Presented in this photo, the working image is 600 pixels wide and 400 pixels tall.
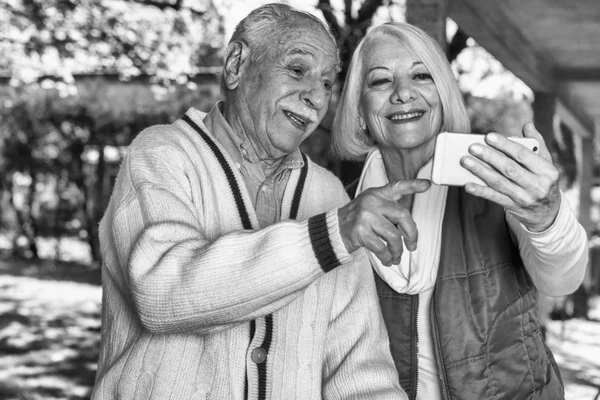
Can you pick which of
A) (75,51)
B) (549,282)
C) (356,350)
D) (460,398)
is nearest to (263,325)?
(356,350)

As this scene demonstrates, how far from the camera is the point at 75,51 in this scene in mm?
7465

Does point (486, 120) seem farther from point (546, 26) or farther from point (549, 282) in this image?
point (549, 282)

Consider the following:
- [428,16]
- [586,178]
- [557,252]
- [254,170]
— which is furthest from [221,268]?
[586,178]

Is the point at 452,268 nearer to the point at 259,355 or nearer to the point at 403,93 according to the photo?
the point at 403,93

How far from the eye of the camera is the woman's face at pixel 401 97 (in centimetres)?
234

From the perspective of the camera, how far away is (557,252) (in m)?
1.89

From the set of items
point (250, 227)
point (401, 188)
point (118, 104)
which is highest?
point (401, 188)

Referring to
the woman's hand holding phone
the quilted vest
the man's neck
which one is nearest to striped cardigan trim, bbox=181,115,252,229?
the man's neck

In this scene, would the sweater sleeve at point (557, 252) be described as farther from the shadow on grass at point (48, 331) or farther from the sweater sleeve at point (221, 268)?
the shadow on grass at point (48, 331)

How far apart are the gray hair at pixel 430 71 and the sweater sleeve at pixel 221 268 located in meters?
1.04

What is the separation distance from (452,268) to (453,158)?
63 centimetres

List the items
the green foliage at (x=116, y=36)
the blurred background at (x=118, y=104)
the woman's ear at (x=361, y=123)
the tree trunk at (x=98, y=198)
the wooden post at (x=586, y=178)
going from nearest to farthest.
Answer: the woman's ear at (x=361, y=123) → the blurred background at (x=118, y=104) → the green foliage at (x=116, y=36) → the tree trunk at (x=98, y=198) → the wooden post at (x=586, y=178)

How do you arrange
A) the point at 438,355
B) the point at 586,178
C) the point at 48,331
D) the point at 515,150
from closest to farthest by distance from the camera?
the point at 515,150 < the point at 438,355 < the point at 48,331 < the point at 586,178

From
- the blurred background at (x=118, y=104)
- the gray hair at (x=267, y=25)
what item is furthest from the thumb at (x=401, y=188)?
the blurred background at (x=118, y=104)
